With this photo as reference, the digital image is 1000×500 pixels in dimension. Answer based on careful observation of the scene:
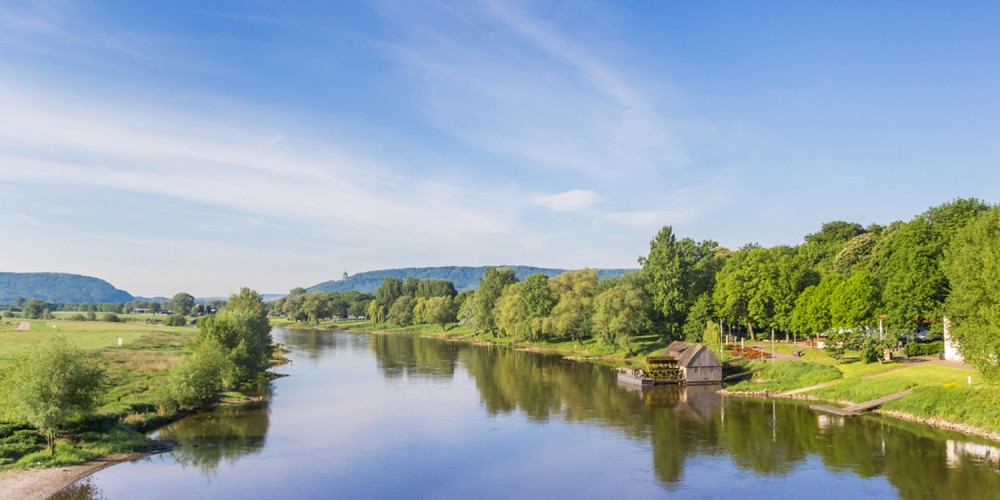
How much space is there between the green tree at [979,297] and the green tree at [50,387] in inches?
1939

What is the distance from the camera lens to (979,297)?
1457 inches

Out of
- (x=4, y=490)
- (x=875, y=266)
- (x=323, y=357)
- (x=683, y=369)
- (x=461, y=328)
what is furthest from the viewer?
(x=461, y=328)

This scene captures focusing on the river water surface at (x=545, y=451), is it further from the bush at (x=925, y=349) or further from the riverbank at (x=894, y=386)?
the bush at (x=925, y=349)

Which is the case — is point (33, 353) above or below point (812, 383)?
above

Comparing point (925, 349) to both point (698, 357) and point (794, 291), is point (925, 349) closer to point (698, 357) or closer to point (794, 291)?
point (794, 291)

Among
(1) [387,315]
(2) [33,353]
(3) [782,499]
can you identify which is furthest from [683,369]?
(1) [387,315]

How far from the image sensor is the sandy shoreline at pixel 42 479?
26.2 meters

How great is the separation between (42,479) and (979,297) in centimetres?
5078

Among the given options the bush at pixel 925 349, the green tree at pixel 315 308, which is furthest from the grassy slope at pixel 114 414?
the green tree at pixel 315 308

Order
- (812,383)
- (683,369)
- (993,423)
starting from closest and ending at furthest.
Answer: (993,423) → (812,383) → (683,369)

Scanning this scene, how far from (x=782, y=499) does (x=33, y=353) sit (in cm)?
3682

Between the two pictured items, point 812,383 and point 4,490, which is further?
point 812,383

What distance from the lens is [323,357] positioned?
8712 cm

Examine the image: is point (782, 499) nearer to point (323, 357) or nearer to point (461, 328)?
point (323, 357)
